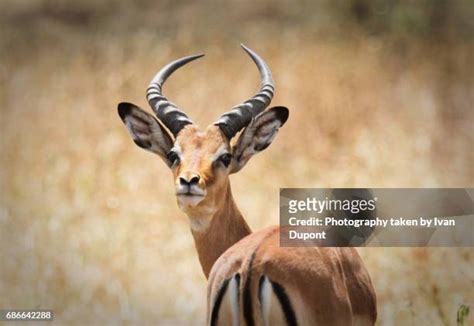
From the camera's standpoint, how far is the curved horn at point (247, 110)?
655cm

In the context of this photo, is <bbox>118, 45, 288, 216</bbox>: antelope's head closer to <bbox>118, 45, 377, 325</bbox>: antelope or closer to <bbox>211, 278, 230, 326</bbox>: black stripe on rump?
<bbox>118, 45, 377, 325</bbox>: antelope

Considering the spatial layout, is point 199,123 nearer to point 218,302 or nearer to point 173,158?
point 173,158

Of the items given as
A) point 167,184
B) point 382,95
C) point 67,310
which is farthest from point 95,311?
point 382,95

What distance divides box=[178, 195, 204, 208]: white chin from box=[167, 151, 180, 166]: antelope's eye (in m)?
0.23

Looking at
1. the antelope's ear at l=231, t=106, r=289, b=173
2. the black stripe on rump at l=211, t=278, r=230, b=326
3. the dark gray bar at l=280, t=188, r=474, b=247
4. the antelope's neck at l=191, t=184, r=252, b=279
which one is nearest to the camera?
the black stripe on rump at l=211, t=278, r=230, b=326

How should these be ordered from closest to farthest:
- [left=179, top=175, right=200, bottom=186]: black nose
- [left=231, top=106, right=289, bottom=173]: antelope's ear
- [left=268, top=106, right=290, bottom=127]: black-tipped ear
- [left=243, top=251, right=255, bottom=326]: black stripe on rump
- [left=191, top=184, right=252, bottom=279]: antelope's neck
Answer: [left=243, top=251, right=255, bottom=326]: black stripe on rump → [left=179, top=175, right=200, bottom=186]: black nose → [left=191, top=184, right=252, bottom=279]: antelope's neck → [left=231, top=106, right=289, bottom=173]: antelope's ear → [left=268, top=106, right=290, bottom=127]: black-tipped ear

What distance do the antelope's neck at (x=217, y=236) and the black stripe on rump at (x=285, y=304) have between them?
0.87 metres

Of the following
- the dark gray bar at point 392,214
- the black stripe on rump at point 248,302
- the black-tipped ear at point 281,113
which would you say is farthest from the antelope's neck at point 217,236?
the black stripe on rump at point 248,302

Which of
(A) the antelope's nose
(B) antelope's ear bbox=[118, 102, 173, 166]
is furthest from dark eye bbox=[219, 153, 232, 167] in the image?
(B) antelope's ear bbox=[118, 102, 173, 166]

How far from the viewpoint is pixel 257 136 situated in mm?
6605

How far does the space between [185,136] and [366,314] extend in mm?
1417

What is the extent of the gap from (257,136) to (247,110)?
0.16m

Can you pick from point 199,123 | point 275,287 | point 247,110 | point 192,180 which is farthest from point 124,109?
point 275,287

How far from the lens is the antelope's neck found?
21.0 ft
